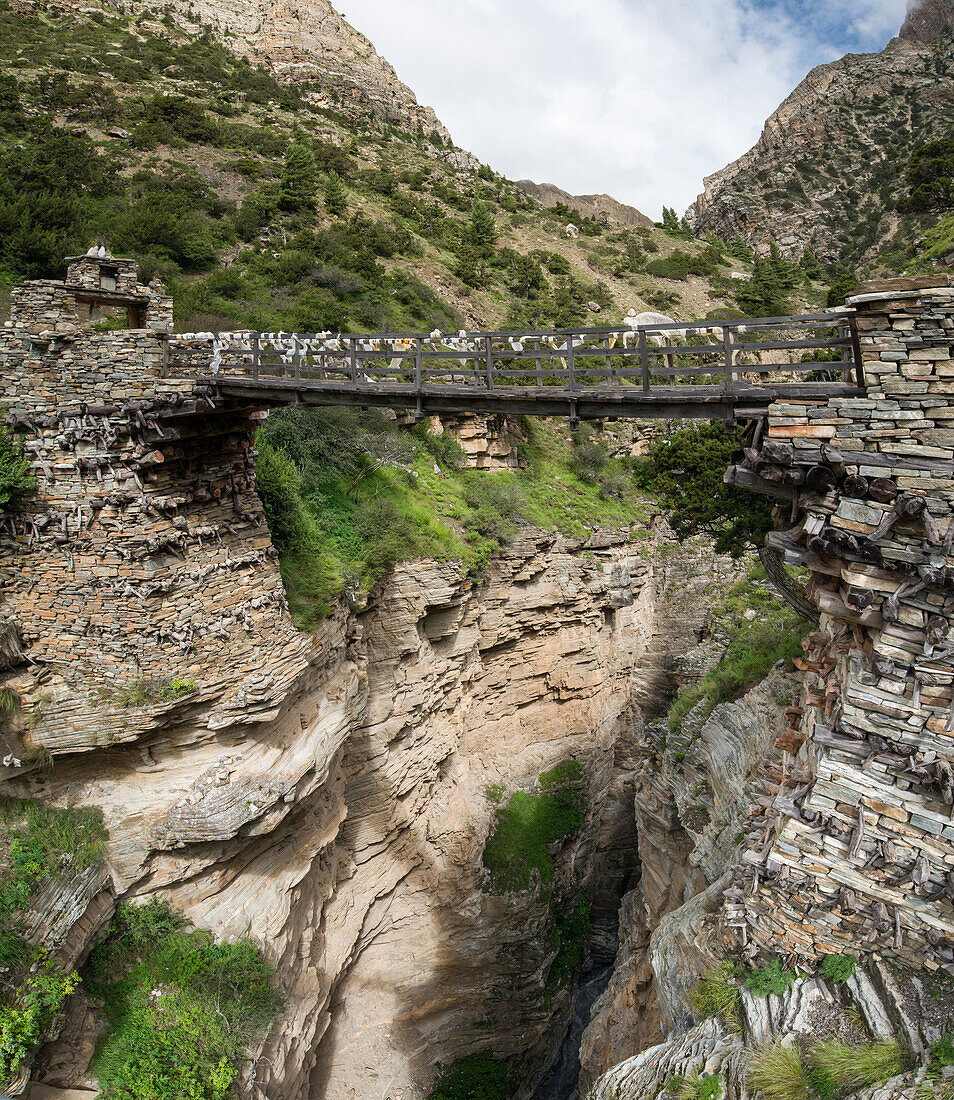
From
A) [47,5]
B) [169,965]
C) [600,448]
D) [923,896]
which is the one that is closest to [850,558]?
[923,896]

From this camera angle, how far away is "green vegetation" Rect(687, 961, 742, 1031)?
25.1 feet

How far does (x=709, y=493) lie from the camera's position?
1900 cm

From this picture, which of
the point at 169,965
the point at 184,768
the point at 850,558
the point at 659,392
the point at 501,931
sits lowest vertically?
the point at 501,931

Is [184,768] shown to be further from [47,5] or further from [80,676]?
[47,5]

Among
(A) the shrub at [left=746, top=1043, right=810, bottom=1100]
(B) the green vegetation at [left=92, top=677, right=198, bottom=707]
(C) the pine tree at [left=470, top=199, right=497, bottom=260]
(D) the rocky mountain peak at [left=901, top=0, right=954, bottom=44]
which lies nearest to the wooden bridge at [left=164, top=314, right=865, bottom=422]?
(B) the green vegetation at [left=92, top=677, right=198, bottom=707]

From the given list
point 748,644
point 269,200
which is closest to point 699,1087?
point 748,644

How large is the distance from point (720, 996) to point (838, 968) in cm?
168

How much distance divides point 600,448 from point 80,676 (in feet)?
74.4

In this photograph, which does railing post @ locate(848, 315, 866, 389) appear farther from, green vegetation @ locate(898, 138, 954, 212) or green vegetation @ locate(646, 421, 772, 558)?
green vegetation @ locate(898, 138, 954, 212)

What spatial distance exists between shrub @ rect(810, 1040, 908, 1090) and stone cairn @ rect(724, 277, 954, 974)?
2.98ft

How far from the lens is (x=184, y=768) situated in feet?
35.9

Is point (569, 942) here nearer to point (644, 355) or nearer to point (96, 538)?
point (96, 538)

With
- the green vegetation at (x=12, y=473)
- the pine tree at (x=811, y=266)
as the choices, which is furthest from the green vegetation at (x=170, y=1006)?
the pine tree at (x=811, y=266)

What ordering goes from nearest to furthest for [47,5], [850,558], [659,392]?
[850,558]
[659,392]
[47,5]
